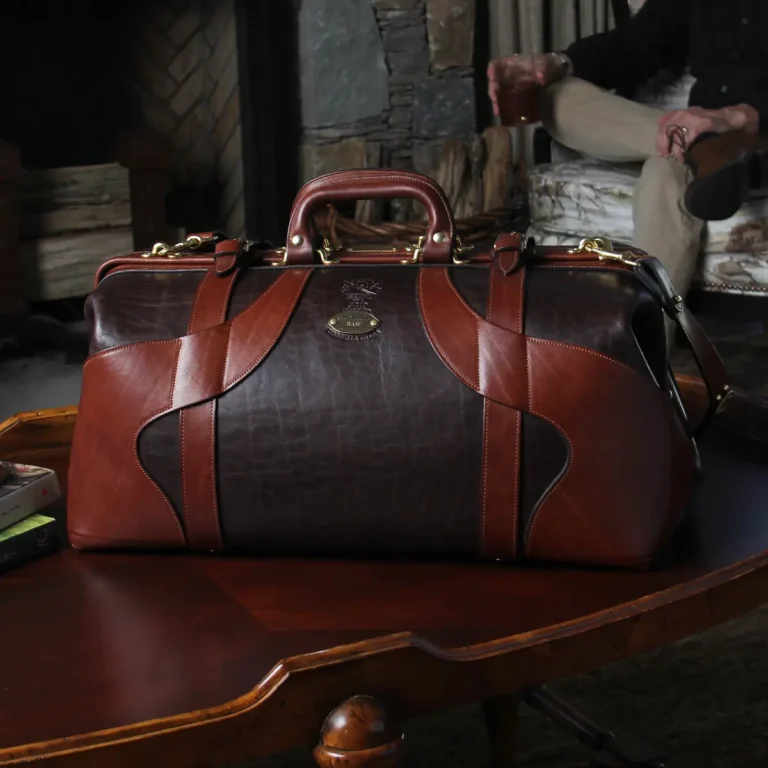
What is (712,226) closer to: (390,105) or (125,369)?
(390,105)

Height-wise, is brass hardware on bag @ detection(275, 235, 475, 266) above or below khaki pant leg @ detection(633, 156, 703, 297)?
above

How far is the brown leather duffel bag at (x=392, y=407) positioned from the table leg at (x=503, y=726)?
23cm

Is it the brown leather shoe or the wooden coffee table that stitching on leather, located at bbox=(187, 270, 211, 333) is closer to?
the wooden coffee table

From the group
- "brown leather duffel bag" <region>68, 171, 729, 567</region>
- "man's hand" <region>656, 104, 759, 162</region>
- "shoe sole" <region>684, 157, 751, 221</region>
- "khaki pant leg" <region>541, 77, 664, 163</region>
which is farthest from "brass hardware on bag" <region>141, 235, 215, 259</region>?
"khaki pant leg" <region>541, 77, 664, 163</region>

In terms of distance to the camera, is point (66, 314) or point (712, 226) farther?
point (66, 314)

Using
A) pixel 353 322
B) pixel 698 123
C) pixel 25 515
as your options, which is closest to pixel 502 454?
pixel 353 322

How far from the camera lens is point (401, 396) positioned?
2.41 ft

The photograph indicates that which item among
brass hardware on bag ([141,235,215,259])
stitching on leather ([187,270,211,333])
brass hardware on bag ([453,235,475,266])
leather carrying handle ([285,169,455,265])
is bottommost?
stitching on leather ([187,270,211,333])

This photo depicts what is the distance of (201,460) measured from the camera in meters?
0.76

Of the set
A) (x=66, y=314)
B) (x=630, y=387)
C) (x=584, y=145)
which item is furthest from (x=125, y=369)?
(x=66, y=314)

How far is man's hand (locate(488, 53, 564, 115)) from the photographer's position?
2404 mm

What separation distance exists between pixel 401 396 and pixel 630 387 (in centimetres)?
15

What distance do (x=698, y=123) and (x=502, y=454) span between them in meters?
1.55

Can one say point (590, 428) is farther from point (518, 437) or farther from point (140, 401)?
point (140, 401)
